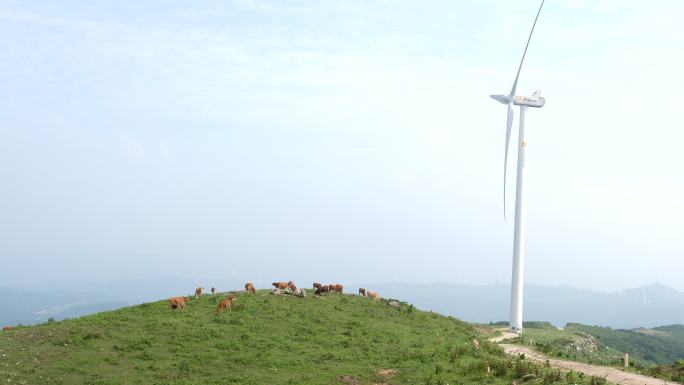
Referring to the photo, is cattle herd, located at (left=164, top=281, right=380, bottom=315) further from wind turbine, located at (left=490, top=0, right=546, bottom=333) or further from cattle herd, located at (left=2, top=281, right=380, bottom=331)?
wind turbine, located at (left=490, top=0, right=546, bottom=333)

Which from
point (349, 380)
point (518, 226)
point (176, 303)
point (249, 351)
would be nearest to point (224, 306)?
point (176, 303)

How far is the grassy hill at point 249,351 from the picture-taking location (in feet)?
106

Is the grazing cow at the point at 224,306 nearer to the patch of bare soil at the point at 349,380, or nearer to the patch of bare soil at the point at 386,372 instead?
the patch of bare soil at the point at 349,380

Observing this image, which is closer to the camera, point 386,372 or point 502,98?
point 386,372

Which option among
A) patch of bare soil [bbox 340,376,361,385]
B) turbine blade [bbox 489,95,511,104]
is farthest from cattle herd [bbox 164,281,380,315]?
turbine blade [bbox 489,95,511,104]

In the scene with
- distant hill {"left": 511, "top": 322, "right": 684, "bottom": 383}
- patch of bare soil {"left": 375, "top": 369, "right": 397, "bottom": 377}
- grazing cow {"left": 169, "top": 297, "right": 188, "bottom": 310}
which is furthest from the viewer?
grazing cow {"left": 169, "top": 297, "right": 188, "bottom": 310}

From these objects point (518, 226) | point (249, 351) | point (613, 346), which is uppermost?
point (518, 226)

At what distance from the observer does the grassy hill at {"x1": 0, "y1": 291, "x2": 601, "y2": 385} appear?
106 feet

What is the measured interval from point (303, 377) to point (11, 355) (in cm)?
1688

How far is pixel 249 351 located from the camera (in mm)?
36031

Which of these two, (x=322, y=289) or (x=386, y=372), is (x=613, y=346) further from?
(x=386, y=372)

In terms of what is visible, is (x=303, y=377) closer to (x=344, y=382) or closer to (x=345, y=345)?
(x=344, y=382)

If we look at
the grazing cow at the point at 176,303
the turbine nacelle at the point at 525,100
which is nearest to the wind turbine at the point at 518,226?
the turbine nacelle at the point at 525,100

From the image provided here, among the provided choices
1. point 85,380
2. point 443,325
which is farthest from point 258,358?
point 443,325
